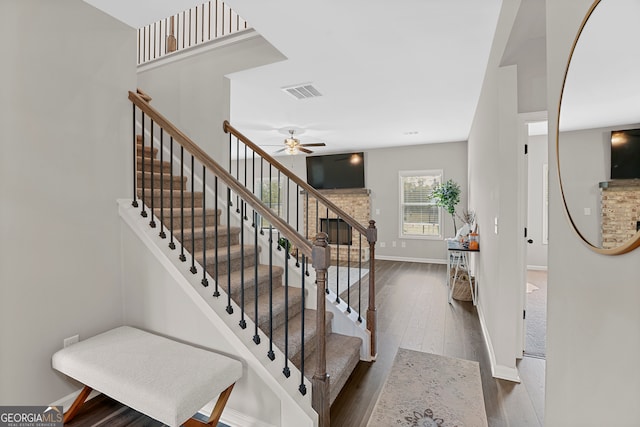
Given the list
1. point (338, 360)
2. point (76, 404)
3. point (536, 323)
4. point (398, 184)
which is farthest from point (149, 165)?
point (398, 184)

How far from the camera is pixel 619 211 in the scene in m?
0.78

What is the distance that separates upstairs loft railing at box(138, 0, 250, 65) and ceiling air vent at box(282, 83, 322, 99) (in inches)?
31.5

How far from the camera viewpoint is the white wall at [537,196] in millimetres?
5922

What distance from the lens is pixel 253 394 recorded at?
1.86 m

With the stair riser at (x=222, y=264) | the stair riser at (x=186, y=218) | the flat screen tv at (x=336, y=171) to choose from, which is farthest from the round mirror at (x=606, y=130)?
the flat screen tv at (x=336, y=171)

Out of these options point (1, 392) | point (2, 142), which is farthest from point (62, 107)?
point (1, 392)

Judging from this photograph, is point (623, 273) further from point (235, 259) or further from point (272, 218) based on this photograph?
point (235, 259)

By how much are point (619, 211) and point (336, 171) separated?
7192 millimetres

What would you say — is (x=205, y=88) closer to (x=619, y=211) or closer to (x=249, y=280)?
(x=249, y=280)

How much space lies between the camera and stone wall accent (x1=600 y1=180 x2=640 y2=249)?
722 mm

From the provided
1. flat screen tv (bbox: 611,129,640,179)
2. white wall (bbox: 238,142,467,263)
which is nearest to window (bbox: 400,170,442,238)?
white wall (bbox: 238,142,467,263)

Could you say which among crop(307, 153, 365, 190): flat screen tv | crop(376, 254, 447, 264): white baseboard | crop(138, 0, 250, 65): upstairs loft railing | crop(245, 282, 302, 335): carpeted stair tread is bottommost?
crop(376, 254, 447, 264): white baseboard

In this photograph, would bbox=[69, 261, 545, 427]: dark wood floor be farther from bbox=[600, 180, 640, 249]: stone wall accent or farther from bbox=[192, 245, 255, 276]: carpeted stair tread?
bbox=[600, 180, 640, 249]: stone wall accent

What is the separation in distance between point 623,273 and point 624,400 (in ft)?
0.99
